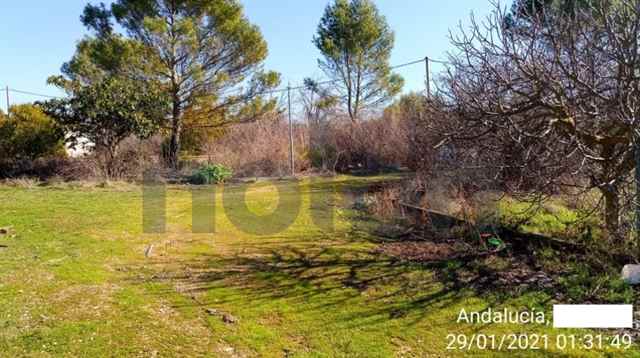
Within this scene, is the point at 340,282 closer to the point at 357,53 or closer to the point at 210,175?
the point at 210,175

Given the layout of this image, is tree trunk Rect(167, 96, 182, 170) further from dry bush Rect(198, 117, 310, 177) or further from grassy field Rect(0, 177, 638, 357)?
grassy field Rect(0, 177, 638, 357)

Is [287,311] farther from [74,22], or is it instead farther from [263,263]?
[74,22]

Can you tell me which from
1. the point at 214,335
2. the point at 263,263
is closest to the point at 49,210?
the point at 263,263

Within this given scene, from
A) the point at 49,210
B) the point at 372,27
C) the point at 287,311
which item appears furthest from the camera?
the point at 372,27

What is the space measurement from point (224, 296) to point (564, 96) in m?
3.86

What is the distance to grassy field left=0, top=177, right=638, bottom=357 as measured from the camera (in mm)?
3041

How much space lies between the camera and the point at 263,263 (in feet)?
16.8

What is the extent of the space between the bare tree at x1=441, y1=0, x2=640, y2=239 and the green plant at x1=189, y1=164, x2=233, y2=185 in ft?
34.6

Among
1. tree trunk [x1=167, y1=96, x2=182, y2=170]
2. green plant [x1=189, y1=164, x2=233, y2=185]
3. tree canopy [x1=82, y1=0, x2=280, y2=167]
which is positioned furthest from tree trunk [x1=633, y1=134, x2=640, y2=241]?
tree trunk [x1=167, y1=96, x2=182, y2=170]

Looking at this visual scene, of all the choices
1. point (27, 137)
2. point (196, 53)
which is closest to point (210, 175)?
point (196, 53)

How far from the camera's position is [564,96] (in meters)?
4.33

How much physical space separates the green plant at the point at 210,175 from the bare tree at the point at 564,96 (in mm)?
10542

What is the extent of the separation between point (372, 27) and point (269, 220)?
17058 millimetres

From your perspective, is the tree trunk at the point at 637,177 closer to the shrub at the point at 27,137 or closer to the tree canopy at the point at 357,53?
the shrub at the point at 27,137
